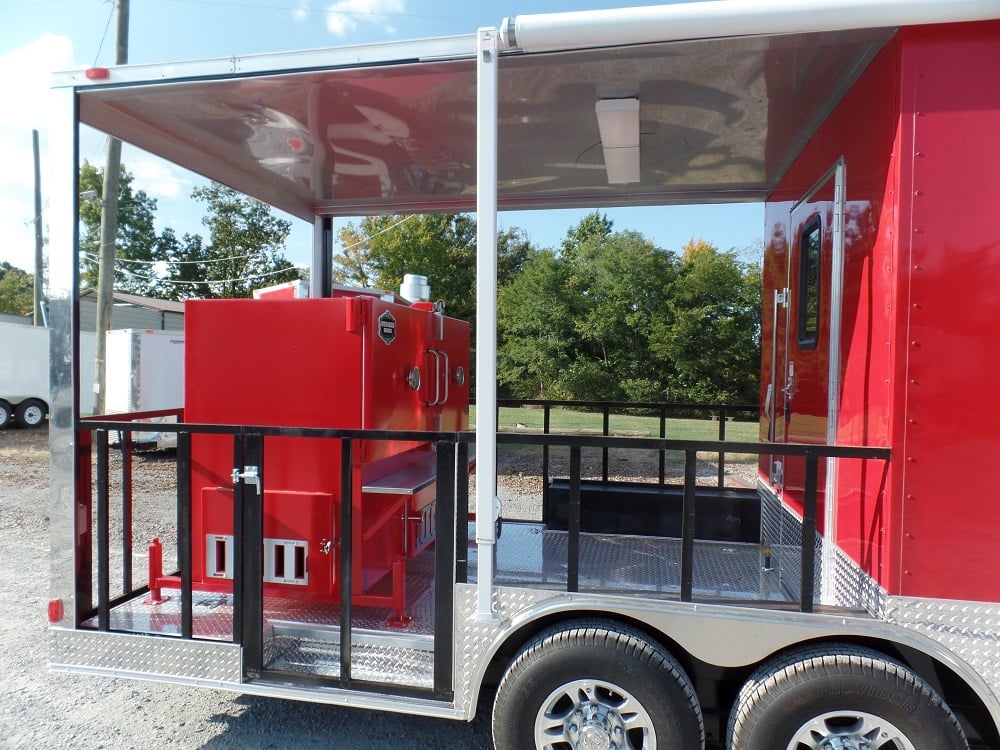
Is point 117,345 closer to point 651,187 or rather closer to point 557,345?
point 651,187

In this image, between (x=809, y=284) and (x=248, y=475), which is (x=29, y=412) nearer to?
(x=248, y=475)

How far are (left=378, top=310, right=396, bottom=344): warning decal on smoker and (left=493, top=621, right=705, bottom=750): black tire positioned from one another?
61.2 inches

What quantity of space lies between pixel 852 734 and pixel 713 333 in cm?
1935

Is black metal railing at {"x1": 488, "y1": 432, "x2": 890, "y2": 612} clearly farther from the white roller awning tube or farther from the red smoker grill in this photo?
the white roller awning tube

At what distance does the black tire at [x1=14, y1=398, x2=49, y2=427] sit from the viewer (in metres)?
15.2

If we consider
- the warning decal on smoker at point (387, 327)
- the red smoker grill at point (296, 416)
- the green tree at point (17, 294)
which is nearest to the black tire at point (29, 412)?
the red smoker grill at point (296, 416)

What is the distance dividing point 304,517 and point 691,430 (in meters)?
12.6

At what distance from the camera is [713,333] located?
67.5ft

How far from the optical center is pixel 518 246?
25.7 meters

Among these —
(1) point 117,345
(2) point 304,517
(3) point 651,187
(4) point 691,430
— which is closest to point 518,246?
(4) point 691,430

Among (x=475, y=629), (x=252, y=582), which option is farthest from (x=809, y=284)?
(x=252, y=582)

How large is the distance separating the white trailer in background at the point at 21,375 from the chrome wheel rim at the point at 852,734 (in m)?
15.9

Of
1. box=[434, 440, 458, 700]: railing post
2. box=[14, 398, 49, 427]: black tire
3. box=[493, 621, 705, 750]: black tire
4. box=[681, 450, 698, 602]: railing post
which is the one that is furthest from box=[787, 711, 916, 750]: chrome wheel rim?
box=[14, 398, 49, 427]: black tire

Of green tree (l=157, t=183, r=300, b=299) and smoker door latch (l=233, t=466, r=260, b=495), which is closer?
smoker door latch (l=233, t=466, r=260, b=495)
